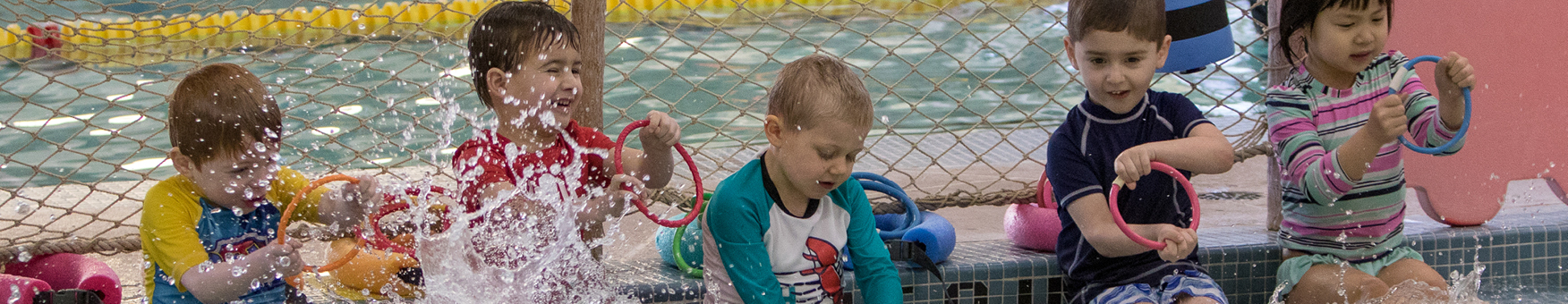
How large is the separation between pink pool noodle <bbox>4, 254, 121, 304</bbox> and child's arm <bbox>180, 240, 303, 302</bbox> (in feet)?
1.58

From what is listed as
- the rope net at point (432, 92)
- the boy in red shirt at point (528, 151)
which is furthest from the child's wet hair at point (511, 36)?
the rope net at point (432, 92)

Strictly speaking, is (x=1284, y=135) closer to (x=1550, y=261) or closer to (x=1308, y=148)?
(x=1308, y=148)

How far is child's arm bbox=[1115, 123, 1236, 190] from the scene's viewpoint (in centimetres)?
238

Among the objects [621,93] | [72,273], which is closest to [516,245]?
[72,273]

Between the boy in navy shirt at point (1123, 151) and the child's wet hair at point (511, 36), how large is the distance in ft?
4.00

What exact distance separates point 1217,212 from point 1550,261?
3.36ft

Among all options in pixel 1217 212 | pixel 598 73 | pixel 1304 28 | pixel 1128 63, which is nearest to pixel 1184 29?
pixel 1304 28

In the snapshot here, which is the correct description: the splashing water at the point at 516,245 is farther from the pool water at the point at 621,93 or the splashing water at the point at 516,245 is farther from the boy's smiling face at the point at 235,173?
the pool water at the point at 621,93

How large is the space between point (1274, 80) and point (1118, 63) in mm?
1252

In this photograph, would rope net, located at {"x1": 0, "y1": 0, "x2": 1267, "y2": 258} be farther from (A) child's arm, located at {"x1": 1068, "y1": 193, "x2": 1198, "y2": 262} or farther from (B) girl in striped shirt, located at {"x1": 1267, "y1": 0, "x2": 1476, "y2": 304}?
(A) child's arm, located at {"x1": 1068, "y1": 193, "x2": 1198, "y2": 262}

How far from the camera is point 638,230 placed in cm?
382

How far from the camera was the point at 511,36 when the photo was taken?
103 inches

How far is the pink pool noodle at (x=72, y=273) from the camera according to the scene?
2.85 m

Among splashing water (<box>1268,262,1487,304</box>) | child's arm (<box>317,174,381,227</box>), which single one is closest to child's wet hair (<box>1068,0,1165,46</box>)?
splashing water (<box>1268,262,1487,304</box>)
